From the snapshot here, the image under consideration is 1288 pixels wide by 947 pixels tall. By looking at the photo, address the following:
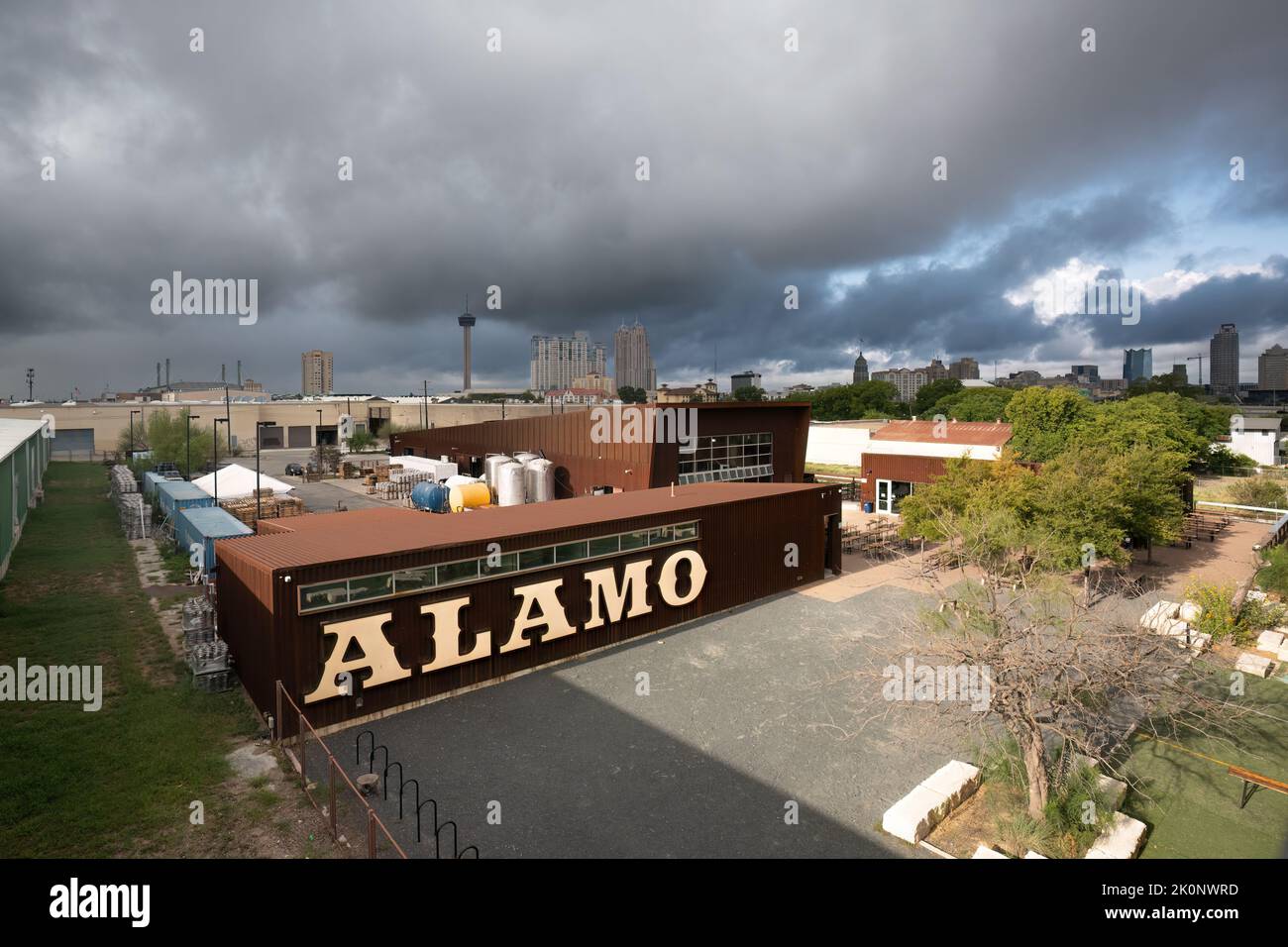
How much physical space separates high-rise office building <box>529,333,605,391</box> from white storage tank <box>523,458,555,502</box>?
13280 cm

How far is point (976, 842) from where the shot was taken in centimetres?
1041

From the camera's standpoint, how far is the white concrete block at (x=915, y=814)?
34.2ft

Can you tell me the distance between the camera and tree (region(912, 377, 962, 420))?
122319 millimetres

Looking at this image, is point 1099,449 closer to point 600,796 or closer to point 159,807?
point 600,796

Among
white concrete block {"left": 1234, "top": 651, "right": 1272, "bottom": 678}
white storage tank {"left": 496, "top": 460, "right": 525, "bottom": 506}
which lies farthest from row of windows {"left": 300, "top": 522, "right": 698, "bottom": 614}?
white storage tank {"left": 496, "top": 460, "right": 525, "bottom": 506}

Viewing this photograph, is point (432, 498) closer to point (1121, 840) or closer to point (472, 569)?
point (472, 569)

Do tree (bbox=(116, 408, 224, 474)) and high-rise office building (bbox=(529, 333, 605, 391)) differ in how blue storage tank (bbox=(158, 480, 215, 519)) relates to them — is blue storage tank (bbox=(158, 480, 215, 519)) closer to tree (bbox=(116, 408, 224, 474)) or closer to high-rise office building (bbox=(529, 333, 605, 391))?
tree (bbox=(116, 408, 224, 474))

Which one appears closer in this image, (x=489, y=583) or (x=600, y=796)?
(x=600, y=796)

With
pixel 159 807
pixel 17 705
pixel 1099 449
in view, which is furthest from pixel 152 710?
pixel 1099 449

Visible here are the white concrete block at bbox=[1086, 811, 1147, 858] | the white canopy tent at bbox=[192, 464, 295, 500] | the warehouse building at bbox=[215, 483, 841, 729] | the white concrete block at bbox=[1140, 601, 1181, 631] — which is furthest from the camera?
the white canopy tent at bbox=[192, 464, 295, 500]

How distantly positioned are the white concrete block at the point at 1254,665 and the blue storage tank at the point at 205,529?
30.2 m

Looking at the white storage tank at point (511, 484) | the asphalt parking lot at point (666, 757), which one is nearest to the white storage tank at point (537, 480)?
the white storage tank at point (511, 484)
